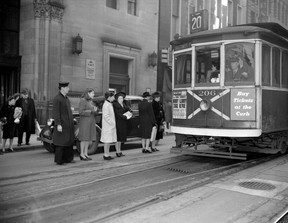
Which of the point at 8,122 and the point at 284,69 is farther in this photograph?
the point at 8,122

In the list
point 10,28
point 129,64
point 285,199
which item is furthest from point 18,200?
point 129,64

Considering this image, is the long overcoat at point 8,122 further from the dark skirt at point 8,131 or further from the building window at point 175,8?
the building window at point 175,8

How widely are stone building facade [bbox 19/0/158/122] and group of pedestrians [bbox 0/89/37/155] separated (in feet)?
12.1

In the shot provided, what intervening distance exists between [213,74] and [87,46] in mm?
9525

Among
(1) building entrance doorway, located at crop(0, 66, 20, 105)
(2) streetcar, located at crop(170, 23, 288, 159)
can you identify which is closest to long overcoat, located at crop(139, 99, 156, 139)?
(2) streetcar, located at crop(170, 23, 288, 159)

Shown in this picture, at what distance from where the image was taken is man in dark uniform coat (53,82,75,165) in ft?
24.5

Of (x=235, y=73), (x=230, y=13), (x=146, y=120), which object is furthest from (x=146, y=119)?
(x=230, y=13)

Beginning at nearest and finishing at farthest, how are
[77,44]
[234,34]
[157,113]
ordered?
[234,34] < [157,113] < [77,44]

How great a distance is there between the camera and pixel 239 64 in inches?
297

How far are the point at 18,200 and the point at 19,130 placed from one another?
230 inches

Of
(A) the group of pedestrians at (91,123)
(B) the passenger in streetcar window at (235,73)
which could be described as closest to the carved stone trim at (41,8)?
(A) the group of pedestrians at (91,123)

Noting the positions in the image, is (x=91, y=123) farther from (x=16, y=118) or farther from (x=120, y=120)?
(x=16, y=118)

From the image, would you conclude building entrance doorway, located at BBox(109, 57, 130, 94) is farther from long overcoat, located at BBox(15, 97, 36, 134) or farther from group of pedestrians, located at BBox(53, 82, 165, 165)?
group of pedestrians, located at BBox(53, 82, 165, 165)

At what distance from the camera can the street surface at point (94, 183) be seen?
14.8 ft
